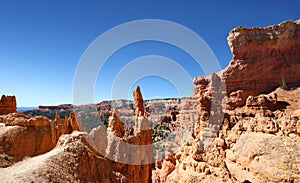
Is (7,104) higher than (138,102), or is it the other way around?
(7,104)

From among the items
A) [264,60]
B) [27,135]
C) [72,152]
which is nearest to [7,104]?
[27,135]

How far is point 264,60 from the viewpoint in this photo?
41.9 m

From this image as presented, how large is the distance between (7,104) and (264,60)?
42.6 meters

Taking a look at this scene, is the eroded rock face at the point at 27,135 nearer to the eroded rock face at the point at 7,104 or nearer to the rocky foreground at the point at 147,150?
the rocky foreground at the point at 147,150

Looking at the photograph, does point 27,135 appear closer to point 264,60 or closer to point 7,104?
point 7,104

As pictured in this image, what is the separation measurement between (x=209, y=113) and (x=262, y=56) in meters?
26.6

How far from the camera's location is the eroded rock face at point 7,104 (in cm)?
2879

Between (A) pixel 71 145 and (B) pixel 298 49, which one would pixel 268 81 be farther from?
(A) pixel 71 145

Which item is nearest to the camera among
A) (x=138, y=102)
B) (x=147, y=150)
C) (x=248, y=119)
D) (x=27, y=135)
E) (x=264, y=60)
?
(x=147, y=150)

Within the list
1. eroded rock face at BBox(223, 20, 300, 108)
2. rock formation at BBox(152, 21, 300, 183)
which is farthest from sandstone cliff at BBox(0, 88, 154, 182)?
eroded rock face at BBox(223, 20, 300, 108)

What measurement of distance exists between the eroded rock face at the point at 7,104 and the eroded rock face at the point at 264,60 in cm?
3497

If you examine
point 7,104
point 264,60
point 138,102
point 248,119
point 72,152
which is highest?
point 264,60

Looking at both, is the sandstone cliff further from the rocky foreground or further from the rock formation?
the rock formation

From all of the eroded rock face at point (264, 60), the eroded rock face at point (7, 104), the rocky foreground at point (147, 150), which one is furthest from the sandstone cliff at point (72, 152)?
the eroded rock face at point (264, 60)
